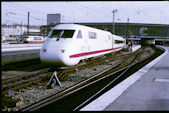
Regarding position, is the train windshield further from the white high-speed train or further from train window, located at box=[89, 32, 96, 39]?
train window, located at box=[89, 32, 96, 39]

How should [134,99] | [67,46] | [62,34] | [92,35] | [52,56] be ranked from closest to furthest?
[134,99]
[52,56]
[67,46]
[62,34]
[92,35]

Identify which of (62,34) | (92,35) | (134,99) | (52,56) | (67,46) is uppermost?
(92,35)

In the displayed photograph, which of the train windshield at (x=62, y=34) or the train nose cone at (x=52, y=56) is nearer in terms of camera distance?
the train nose cone at (x=52, y=56)

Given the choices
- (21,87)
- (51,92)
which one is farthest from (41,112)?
(21,87)

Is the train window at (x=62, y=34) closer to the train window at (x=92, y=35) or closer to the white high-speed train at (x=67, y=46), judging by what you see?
the white high-speed train at (x=67, y=46)

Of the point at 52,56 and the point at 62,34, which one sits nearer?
the point at 52,56

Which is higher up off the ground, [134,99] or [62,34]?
[62,34]

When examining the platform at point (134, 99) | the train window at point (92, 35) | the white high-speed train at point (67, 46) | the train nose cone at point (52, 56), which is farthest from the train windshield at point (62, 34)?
the platform at point (134, 99)

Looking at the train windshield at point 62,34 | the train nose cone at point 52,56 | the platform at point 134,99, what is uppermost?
the train windshield at point 62,34

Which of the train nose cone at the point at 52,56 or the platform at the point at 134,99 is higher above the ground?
the train nose cone at the point at 52,56

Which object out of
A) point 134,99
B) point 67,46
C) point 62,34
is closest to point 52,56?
point 67,46

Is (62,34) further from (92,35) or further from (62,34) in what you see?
(92,35)

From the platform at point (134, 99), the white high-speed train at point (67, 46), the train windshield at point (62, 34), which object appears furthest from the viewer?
the train windshield at point (62, 34)

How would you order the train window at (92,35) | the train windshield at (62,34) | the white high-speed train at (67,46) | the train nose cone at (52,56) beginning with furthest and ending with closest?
1. the train window at (92,35)
2. the train windshield at (62,34)
3. the white high-speed train at (67,46)
4. the train nose cone at (52,56)
